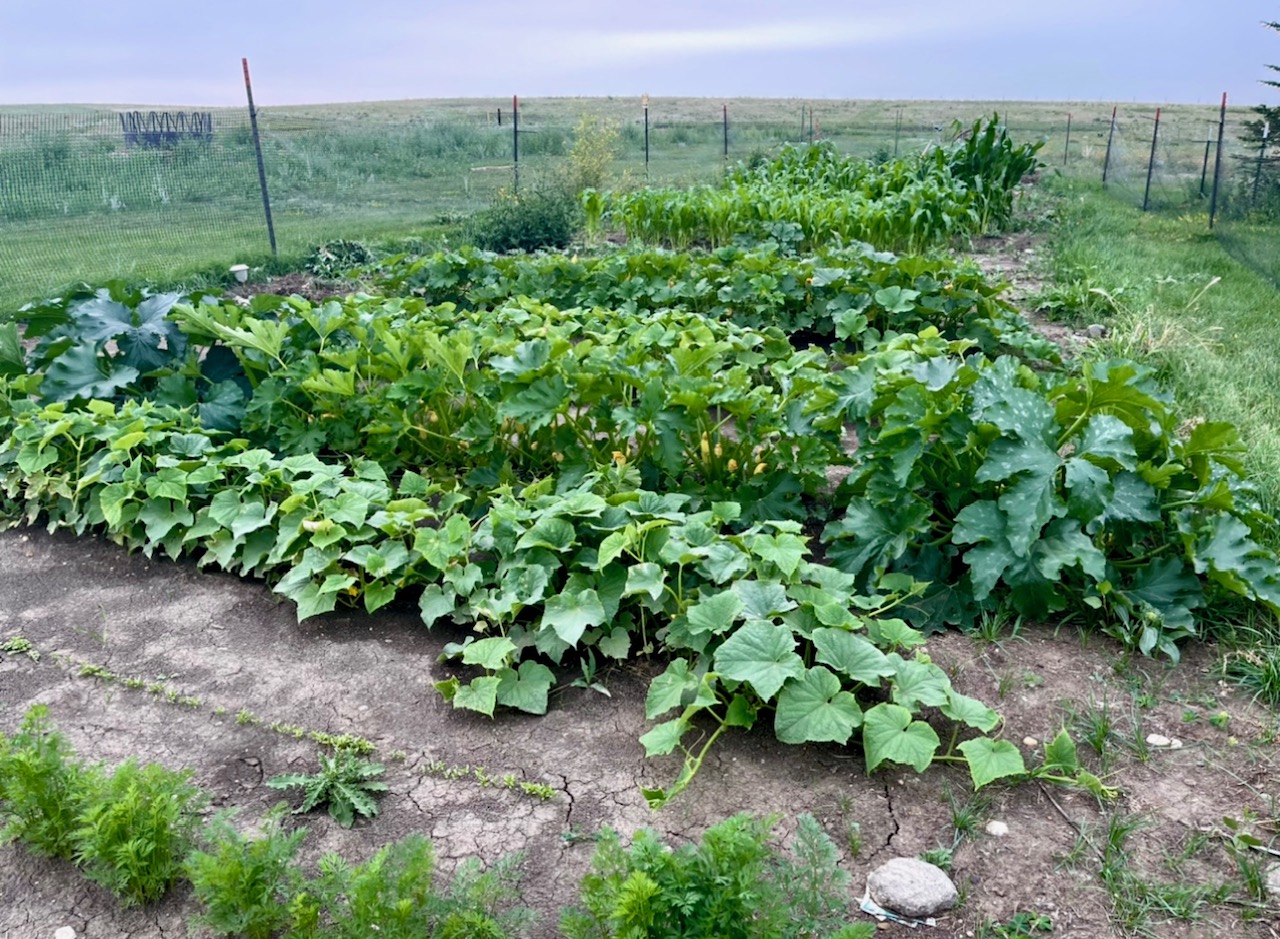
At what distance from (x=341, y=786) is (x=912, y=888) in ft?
4.49

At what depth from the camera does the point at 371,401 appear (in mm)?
4023

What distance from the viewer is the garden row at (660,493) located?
8.77 ft

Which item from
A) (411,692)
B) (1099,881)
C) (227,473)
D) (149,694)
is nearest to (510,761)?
(411,692)

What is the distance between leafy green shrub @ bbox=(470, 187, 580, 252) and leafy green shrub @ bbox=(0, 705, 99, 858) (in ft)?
25.1

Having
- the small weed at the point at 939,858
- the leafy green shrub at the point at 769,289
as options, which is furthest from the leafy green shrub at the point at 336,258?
the small weed at the point at 939,858

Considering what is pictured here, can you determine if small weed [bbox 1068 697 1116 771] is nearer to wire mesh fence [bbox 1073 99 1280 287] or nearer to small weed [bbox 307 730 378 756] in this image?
small weed [bbox 307 730 378 756]

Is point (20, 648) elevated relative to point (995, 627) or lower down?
lower down

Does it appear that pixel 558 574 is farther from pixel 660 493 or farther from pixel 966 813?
pixel 966 813

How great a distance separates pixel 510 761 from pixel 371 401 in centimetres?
198

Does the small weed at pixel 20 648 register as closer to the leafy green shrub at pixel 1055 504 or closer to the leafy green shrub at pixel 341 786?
the leafy green shrub at pixel 341 786

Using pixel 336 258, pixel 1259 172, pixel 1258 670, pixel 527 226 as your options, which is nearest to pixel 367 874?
pixel 1258 670

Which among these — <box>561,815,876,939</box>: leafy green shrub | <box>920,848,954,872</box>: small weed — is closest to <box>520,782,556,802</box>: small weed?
<box>561,815,876,939</box>: leafy green shrub

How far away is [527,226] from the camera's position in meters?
9.62

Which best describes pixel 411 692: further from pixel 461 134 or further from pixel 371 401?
pixel 461 134
